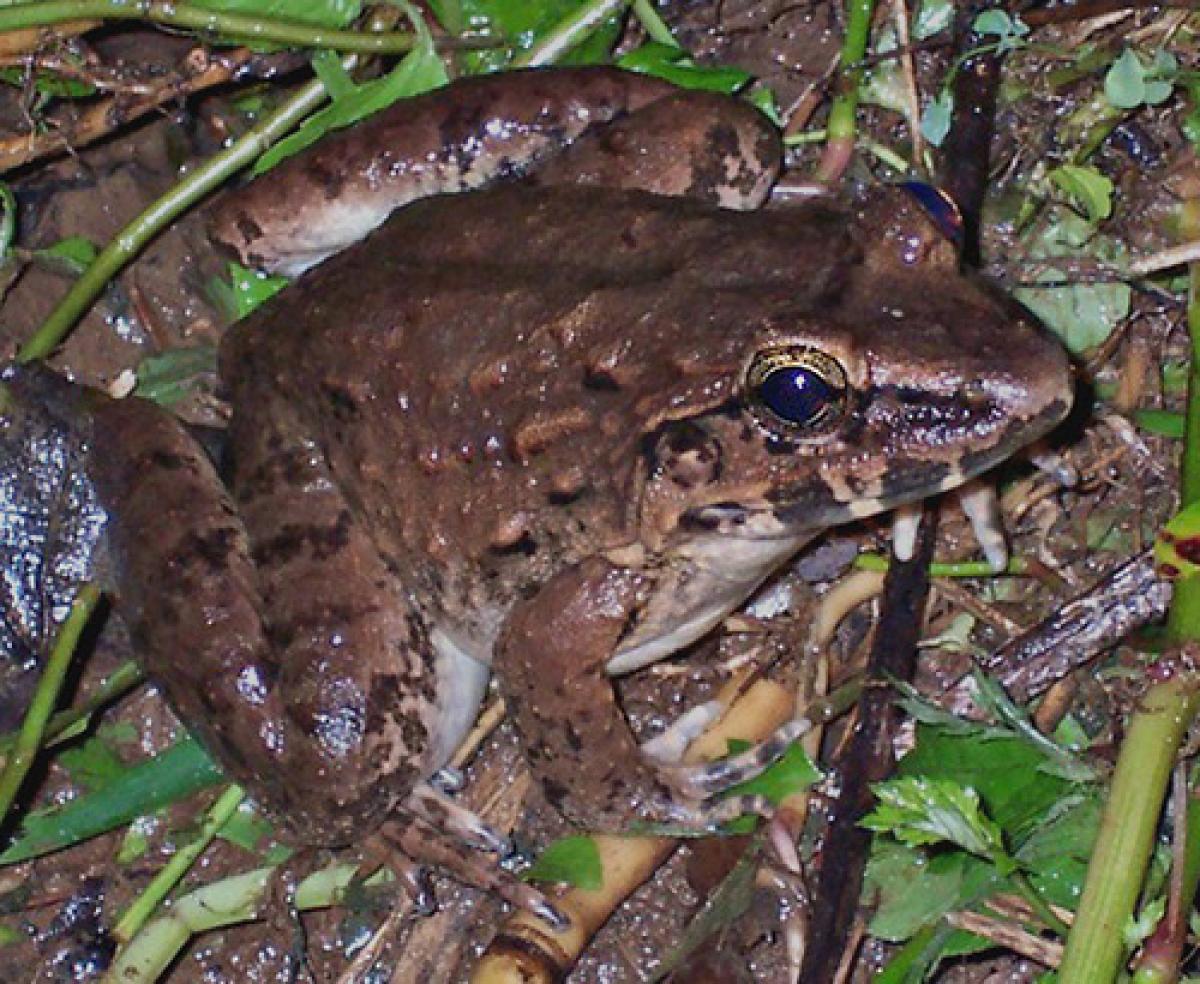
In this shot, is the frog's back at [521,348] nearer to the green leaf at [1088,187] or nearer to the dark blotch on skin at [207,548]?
the dark blotch on skin at [207,548]

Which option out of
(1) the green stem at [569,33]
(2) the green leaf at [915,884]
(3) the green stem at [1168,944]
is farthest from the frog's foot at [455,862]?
(1) the green stem at [569,33]

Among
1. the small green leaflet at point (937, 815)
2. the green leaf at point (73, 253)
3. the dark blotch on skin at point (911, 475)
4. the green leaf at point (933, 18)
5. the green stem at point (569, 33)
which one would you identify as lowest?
the small green leaflet at point (937, 815)

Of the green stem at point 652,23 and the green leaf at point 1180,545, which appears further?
the green stem at point 652,23

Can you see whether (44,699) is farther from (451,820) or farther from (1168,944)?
(1168,944)

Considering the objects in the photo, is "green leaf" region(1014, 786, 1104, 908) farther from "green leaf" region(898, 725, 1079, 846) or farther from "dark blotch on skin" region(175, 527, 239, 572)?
"dark blotch on skin" region(175, 527, 239, 572)

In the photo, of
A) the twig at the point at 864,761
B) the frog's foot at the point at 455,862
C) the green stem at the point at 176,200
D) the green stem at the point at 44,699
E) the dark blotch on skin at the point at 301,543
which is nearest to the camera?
the twig at the point at 864,761

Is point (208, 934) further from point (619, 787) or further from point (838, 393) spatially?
point (838, 393)
